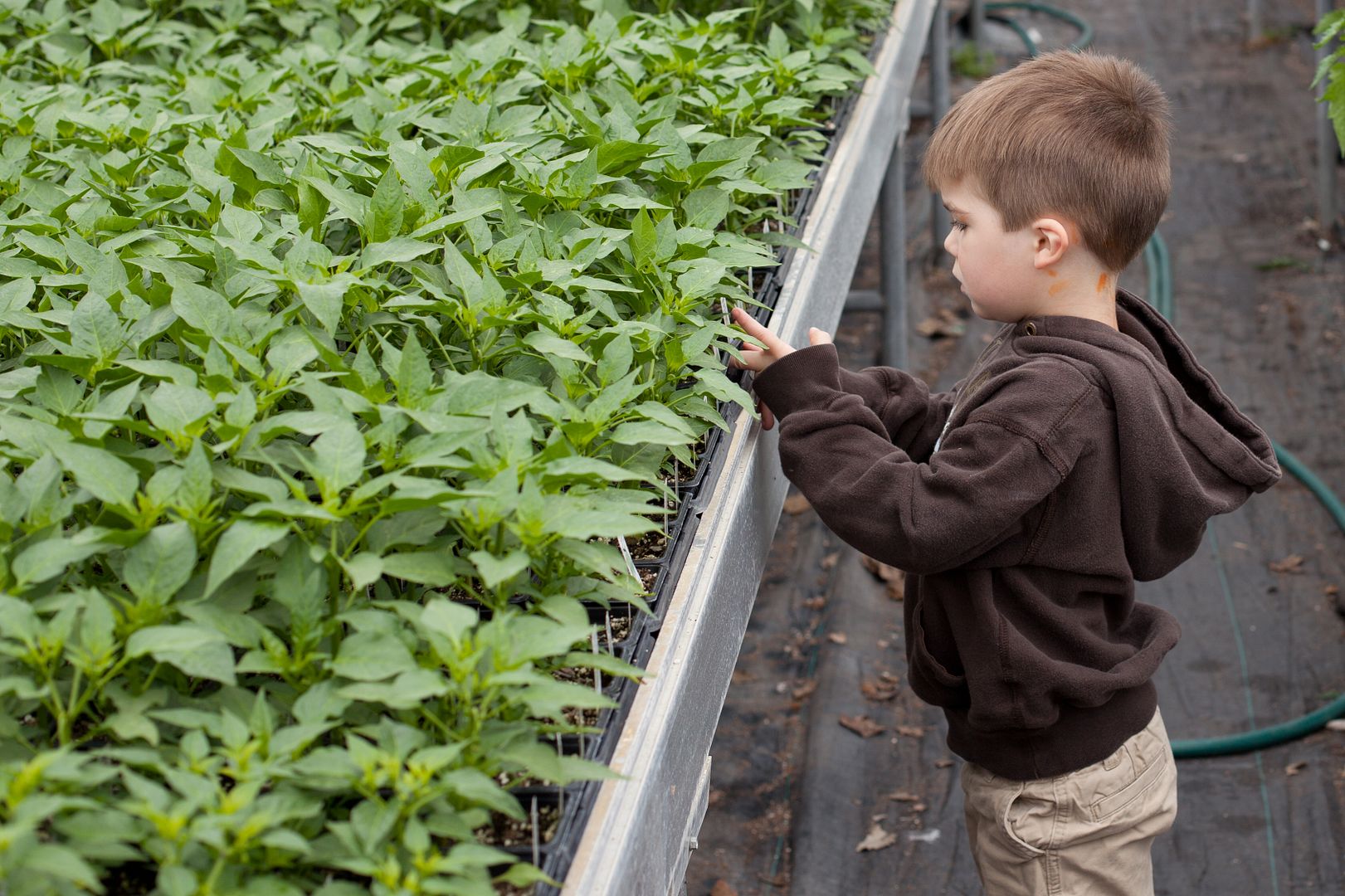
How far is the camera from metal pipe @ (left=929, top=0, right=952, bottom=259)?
19.1ft

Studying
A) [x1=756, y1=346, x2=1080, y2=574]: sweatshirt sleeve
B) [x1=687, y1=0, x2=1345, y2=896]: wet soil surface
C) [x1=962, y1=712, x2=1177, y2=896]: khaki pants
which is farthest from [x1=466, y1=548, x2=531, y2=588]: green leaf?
[x1=687, y1=0, x2=1345, y2=896]: wet soil surface

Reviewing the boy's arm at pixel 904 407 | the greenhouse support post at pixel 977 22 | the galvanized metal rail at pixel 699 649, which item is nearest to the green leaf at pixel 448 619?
the galvanized metal rail at pixel 699 649

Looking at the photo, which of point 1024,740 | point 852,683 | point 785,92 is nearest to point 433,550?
point 1024,740

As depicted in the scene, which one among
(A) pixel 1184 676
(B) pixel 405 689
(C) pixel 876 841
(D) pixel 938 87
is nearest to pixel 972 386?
(B) pixel 405 689

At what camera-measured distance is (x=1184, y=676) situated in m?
3.73

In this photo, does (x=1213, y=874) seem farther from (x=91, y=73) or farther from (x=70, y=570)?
(x=91, y=73)

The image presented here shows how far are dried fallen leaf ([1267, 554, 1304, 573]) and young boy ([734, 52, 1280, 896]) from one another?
7.39 feet

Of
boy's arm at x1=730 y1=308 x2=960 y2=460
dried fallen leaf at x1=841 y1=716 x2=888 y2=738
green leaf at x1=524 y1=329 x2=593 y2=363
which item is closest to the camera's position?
green leaf at x1=524 y1=329 x2=593 y2=363

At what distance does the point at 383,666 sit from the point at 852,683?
8.69 feet

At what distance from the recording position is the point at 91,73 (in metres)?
3.14

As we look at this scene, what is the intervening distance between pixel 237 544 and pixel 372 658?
0.18m

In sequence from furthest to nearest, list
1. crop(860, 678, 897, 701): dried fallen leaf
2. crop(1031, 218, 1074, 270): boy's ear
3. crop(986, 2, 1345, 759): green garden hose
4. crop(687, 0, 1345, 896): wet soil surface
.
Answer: crop(860, 678, 897, 701): dried fallen leaf
crop(986, 2, 1345, 759): green garden hose
crop(687, 0, 1345, 896): wet soil surface
crop(1031, 218, 1074, 270): boy's ear

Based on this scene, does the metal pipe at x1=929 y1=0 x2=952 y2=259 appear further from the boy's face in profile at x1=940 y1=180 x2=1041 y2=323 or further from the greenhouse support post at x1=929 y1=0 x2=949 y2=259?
the boy's face in profile at x1=940 y1=180 x2=1041 y2=323

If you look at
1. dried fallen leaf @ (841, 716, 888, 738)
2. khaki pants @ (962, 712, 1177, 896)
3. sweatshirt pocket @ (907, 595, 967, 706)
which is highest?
sweatshirt pocket @ (907, 595, 967, 706)
